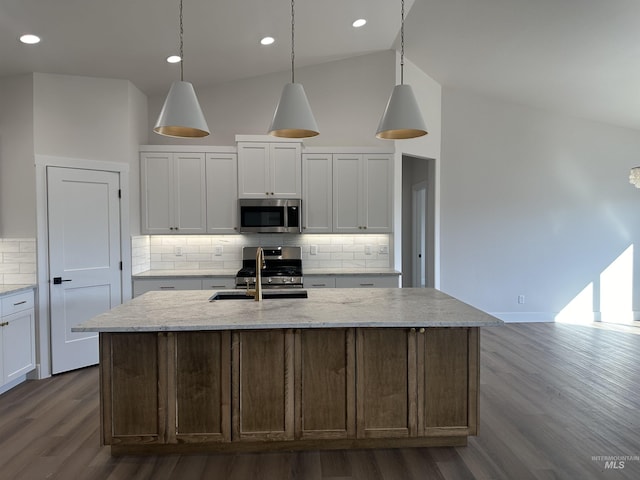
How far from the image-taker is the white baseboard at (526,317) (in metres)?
6.07

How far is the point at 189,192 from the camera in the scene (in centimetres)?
486

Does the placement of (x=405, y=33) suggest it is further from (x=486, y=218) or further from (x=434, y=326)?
(x=434, y=326)

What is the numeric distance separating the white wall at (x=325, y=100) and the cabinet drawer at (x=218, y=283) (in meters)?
1.71

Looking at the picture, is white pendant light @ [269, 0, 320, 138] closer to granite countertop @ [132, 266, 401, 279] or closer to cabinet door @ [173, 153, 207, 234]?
granite countertop @ [132, 266, 401, 279]

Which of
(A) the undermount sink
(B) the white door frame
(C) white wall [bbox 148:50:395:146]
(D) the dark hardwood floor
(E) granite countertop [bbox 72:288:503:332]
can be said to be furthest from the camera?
(C) white wall [bbox 148:50:395:146]

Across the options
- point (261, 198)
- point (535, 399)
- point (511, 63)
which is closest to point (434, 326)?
point (535, 399)

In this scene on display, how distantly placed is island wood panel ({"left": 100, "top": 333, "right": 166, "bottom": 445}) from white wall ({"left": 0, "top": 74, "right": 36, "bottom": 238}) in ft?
7.30

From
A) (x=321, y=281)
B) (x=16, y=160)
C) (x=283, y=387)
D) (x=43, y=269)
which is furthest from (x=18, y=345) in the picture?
(x=321, y=281)

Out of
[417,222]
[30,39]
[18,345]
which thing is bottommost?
[18,345]

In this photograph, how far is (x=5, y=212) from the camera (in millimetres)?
3914

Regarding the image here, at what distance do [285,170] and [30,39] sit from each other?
2572mm

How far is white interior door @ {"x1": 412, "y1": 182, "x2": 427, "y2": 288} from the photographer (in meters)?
7.07

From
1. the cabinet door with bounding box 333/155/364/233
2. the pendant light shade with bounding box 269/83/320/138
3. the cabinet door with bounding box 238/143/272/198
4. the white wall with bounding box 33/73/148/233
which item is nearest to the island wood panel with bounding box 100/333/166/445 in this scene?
the pendant light shade with bounding box 269/83/320/138

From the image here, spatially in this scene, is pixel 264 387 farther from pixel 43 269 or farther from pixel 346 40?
pixel 346 40
